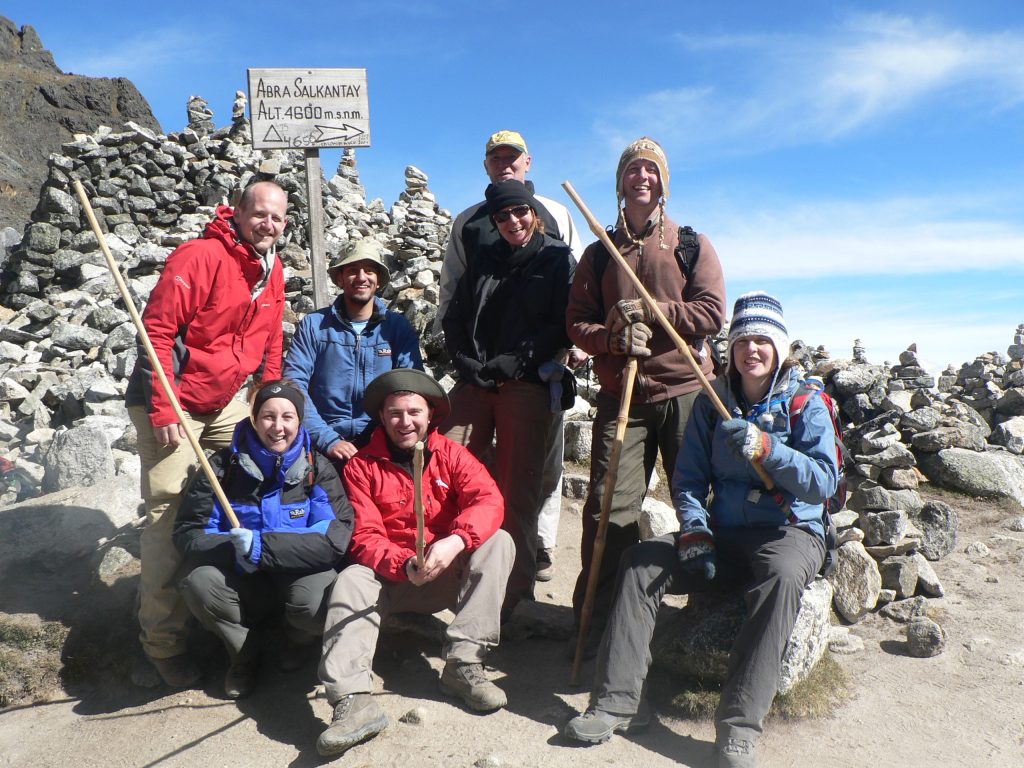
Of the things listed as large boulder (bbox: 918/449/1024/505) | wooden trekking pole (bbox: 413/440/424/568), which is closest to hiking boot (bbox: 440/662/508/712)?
wooden trekking pole (bbox: 413/440/424/568)

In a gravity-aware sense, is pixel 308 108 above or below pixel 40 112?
below

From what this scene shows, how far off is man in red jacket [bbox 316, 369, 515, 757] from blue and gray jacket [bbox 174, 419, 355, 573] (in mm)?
172

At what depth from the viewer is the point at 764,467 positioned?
13.7 ft

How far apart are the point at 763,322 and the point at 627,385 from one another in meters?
0.96

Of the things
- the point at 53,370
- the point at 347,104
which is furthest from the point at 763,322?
the point at 53,370

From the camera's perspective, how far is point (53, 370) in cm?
1109

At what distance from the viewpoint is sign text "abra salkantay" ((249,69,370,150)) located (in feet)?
21.8

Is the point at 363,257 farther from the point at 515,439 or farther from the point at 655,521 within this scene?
the point at 655,521

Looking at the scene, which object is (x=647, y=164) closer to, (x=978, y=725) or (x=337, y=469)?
(x=337, y=469)

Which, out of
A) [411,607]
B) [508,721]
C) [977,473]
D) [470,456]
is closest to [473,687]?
[508,721]

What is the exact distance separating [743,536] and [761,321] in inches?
49.4

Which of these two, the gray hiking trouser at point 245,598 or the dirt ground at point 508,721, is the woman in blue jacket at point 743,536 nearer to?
the dirt ground at point 508,721

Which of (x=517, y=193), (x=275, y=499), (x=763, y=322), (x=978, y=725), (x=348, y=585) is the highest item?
(x=517, y=193)

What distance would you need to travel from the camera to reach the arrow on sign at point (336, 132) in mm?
6777
